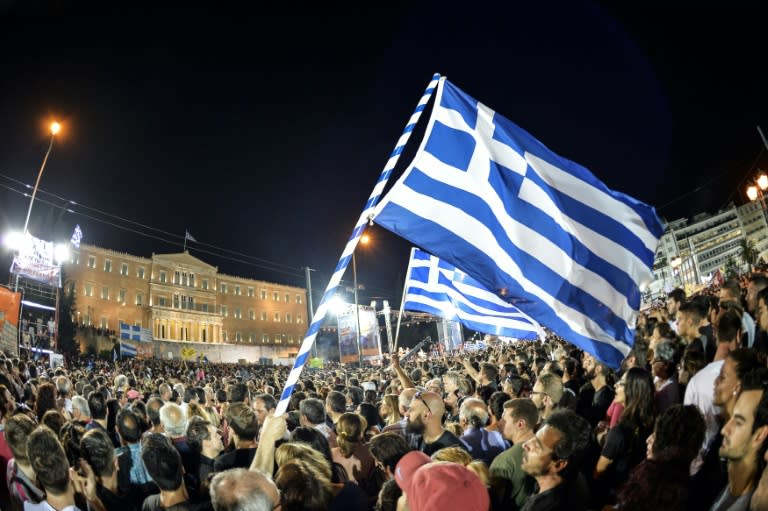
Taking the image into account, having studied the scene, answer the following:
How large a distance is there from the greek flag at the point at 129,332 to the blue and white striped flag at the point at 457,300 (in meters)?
42.1

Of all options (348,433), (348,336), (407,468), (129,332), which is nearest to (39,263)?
(129,332)

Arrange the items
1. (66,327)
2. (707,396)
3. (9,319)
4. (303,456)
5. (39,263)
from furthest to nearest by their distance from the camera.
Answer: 1. (66,327)
2. (39,263)
3. (9,319)
4. (707,396)
5. (303,456)

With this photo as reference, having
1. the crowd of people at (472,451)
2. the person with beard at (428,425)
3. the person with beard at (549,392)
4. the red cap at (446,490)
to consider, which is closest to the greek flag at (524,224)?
the crowd of people at (472,451)

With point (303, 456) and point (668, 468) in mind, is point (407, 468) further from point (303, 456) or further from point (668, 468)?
point (668, 468)

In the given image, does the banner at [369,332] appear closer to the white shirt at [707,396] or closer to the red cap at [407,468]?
the white shirt at [707,396]

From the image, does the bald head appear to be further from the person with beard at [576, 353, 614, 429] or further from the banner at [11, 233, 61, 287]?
the banner at [11, 233, 61, 287]

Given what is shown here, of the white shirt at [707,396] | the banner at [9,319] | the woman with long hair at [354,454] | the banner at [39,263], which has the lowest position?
the woman with long hair at [354,454]

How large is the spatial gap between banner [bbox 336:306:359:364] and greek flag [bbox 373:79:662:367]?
50258 mm

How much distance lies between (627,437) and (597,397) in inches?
84.8

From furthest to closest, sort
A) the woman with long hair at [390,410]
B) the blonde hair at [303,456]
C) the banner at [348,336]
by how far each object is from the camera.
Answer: the banner at [348,336]
the woman with long hair at [390,410]
the blonde hair at [303,456]

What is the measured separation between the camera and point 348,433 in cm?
490

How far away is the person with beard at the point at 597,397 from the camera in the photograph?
6309 mm

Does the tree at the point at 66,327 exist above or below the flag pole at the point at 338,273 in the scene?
above

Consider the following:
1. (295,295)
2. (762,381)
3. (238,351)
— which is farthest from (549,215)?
(295,295)
